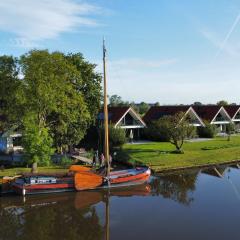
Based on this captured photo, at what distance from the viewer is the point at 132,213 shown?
27.4 metres

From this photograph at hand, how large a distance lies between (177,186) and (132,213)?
9385mm

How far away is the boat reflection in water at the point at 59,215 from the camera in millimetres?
23906

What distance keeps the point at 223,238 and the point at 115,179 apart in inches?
533

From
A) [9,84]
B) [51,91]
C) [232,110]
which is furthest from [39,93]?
[232,110]

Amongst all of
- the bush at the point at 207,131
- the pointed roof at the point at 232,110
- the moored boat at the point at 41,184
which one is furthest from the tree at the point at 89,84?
the pointed roof at the point at 232,110

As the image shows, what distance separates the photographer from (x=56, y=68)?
3922cm

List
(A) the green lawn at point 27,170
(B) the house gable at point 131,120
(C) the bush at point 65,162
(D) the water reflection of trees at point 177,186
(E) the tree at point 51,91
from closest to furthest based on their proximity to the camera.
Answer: (D) the water reflection of trees at point 177,186
(A) the green lawn at point 27,170
(E) the tree at point 51,91
(C) the bush at point 65,162
(B) the house gable at point 131,120

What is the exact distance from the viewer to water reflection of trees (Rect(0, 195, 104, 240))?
77.6 ft

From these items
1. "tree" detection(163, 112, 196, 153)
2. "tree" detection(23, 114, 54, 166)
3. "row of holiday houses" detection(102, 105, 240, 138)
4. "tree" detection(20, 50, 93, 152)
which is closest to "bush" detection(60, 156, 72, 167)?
"tree" detection(20, 50, 93, 152)

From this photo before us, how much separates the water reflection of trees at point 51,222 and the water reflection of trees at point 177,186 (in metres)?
6.53

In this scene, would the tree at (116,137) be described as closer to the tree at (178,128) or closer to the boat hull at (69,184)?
the tree at (178,128)

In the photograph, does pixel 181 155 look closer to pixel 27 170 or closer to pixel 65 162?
pixel 65 162

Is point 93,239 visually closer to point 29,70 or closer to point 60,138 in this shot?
point 29,70

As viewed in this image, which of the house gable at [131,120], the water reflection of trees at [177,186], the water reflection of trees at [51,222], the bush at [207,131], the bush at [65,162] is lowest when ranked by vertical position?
the water reflection of trees at [51,222]
